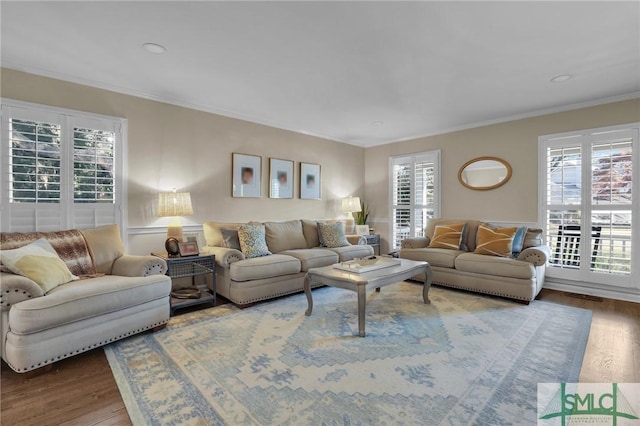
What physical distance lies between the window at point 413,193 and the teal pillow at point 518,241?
1.48m

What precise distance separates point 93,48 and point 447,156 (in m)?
4.94

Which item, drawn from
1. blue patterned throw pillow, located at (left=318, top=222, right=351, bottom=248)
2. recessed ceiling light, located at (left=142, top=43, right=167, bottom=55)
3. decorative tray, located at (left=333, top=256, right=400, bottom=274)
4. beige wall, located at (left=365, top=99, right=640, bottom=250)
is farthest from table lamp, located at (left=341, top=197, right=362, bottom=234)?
recessed ceiling light, located at (left=142, top=43, right=167, bottom=55)

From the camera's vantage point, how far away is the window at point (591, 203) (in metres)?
3.81

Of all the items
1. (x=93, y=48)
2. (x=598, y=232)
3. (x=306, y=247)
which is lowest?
(x=306, y=247)

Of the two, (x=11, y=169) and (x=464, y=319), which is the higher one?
(x=11, y=169)

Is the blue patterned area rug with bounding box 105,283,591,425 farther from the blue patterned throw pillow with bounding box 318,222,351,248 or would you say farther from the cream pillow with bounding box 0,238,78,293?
the blue patterned throw pillow with bounding box 318,222,351,248

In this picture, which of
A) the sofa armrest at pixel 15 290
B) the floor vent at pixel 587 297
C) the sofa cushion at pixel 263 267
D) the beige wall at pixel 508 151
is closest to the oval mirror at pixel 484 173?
the beige wall at pixel 508 151

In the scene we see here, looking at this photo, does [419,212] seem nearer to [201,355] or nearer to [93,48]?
[201,355]

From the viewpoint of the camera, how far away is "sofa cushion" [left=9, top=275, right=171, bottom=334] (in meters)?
2.03

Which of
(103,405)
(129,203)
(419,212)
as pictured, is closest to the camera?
(103,405)

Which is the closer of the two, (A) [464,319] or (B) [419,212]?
(A) [464,319]

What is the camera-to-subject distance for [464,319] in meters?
3.12

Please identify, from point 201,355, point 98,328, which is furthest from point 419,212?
point 98,328

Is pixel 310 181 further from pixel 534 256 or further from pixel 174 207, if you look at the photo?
pixel 534 256
